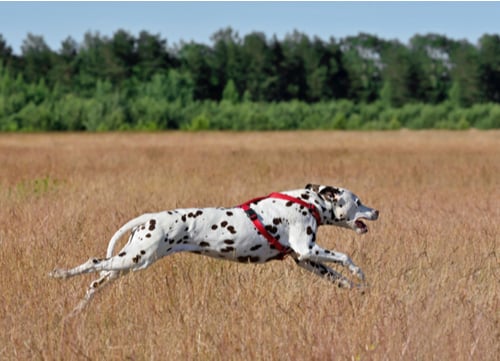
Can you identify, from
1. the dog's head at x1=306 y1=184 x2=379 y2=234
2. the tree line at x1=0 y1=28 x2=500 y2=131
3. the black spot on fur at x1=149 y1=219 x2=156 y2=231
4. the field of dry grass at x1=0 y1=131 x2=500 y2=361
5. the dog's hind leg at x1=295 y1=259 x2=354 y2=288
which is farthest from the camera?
the tree line at x1=0 y1=28 x2=500 y2=131

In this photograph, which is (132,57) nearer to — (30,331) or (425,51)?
(425,51)

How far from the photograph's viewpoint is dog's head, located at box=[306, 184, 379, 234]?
19.1ft

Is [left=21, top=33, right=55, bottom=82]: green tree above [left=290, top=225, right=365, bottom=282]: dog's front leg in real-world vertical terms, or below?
below

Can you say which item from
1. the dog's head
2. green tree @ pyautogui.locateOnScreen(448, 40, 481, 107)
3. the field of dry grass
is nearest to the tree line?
green tree @ pyautogui.locateOnScreen(448, 40, 481, 107)

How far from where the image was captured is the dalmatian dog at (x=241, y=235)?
17.2ft

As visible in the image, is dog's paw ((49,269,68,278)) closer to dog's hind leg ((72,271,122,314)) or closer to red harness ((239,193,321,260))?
dog's hind leg ((72,271,122,314))

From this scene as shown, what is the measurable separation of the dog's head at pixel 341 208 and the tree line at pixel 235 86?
141 feet

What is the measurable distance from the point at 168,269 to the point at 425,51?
78.5 meters

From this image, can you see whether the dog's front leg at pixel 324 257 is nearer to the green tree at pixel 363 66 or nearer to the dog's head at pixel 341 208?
the dog's head at pixel 341 208

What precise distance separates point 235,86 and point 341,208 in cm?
5874

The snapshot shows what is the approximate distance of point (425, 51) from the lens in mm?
81750

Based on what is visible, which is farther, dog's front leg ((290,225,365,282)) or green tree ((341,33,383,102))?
green tree ((341,33,383,102))

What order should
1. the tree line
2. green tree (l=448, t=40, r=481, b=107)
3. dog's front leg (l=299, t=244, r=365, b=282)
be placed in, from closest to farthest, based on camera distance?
dog's front leg (l=299, t=244, r=365, b=282), the tree line, green tree (l=448, t=40, r=481, b=107)

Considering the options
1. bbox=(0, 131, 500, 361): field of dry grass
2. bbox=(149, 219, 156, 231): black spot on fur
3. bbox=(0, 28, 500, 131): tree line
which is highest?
bbox=(149, 219, 156, 231): black spot on fur
